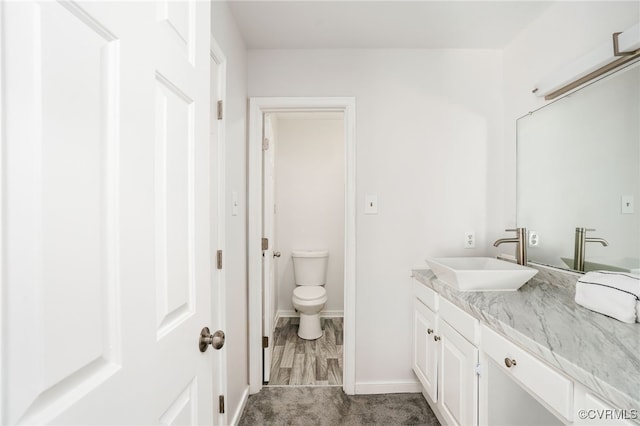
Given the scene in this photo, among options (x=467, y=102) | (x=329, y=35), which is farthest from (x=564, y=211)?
(x=329, y=35)

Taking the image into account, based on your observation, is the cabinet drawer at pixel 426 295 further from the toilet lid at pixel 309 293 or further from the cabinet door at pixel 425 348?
the toilet lid at pixel 309 293

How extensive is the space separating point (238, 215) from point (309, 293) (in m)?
1.33

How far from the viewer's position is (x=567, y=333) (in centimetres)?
96

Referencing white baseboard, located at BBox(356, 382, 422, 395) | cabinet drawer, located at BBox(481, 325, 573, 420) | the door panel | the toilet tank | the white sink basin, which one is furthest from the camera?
the toilet tank

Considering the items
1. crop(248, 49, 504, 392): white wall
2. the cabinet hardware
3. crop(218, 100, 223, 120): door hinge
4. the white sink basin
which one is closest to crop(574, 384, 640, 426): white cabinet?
the cabinet hardware

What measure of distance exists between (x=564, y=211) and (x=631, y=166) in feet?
1.26

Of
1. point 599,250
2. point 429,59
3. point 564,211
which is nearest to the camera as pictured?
point 599,250

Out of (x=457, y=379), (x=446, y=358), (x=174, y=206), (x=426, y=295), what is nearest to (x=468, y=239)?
(x=426, y=295)

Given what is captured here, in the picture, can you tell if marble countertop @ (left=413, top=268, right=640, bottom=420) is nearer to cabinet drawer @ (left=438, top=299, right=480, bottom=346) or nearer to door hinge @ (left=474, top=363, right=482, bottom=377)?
cabinet drawer @ (left=438, top=299, right=480, bottom=346)

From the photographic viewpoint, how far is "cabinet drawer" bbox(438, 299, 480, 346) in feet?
4.16

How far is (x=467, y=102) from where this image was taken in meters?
2.04

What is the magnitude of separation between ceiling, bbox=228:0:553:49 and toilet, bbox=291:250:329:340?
2003 mm

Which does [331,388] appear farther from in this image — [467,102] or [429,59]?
[429,59]

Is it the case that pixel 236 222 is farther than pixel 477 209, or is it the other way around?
pixel 477 209
